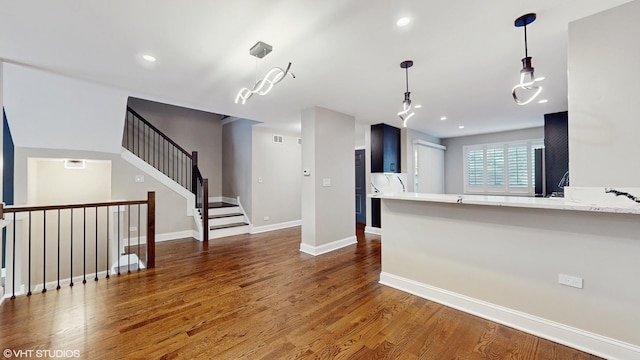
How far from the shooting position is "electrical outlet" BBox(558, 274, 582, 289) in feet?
6.38

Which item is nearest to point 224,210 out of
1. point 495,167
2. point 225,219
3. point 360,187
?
point 225,219

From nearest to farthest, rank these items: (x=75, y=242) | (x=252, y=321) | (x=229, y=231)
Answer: (x=252, y=321) → (x=75, y=242) → (x=229, y=231)

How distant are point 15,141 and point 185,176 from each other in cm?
282

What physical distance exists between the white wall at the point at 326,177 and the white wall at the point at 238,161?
2.01m

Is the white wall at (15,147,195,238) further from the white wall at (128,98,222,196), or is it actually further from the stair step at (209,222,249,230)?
the white wall at (128,98,222,196)

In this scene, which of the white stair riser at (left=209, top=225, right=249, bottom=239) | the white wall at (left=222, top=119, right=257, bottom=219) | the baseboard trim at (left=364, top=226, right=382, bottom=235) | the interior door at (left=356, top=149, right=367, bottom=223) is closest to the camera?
the white stair riser at (left=209, top=225, right=249, bottom=239)

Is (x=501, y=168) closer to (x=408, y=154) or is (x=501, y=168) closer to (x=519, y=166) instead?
(x=519, y=166)

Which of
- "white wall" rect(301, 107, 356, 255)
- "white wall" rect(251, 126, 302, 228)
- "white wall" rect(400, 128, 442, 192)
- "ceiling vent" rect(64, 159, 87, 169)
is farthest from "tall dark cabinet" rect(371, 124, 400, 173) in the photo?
"ceiling vent" rect(64, 159, 87, 169)

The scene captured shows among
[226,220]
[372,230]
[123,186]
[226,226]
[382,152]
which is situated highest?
[382,152]

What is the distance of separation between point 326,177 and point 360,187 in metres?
2.90

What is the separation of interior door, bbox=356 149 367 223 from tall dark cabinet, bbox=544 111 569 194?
12.8 ft

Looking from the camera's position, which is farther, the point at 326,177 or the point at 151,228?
the point at 326,177

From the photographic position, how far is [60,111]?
3.75m

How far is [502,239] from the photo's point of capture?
2.29 meters
